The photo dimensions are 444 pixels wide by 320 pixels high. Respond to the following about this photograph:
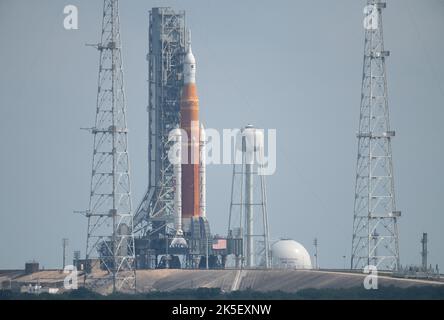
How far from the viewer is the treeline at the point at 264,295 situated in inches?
6417

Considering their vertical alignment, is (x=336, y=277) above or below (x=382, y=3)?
below

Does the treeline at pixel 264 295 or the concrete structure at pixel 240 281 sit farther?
the concrete structure at pixel 240 281

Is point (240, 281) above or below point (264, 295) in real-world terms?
above

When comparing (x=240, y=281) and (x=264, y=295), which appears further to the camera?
(x=240, y=281)

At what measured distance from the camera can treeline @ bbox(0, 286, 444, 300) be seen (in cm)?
16300

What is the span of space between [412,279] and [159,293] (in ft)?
79.0

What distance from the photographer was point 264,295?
17025 cm

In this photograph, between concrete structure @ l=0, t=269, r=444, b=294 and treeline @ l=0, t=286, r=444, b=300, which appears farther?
concrete structure @ l=0, t=269, r=444, b=294
